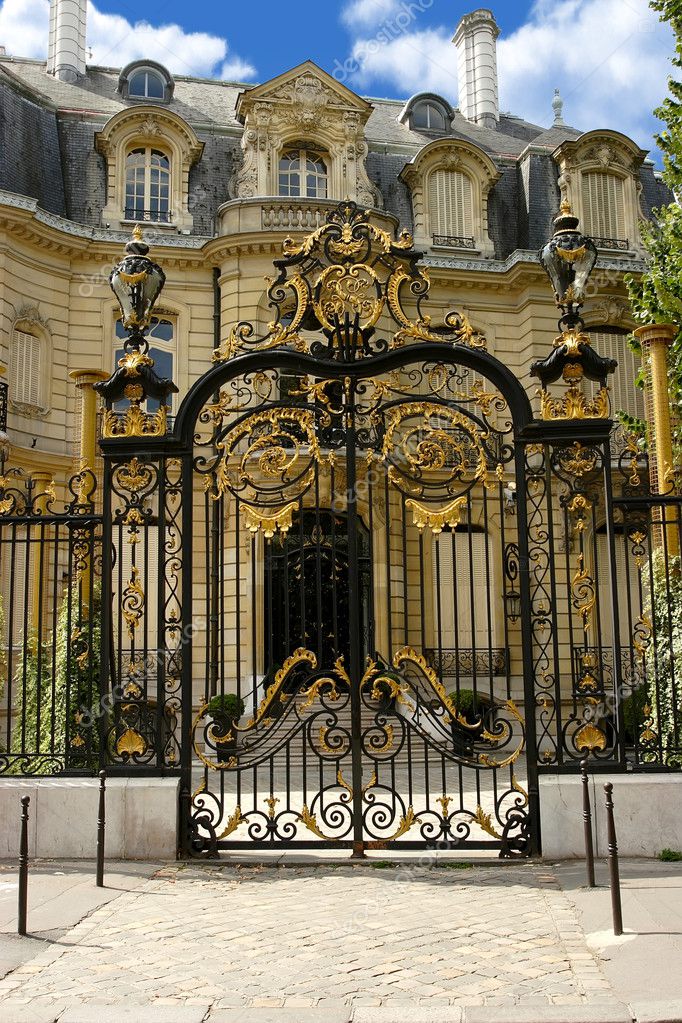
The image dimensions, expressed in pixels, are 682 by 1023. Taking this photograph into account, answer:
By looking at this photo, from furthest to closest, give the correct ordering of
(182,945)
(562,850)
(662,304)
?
(662,304), (562,850), (182,945)

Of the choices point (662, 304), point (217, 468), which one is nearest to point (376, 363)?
point (217, 468)

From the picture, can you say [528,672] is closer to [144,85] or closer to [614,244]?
[614,244]

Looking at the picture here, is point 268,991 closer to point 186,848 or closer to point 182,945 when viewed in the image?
point 182,945

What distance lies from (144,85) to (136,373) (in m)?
18.4

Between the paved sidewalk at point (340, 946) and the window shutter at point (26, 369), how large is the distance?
47.5 ft

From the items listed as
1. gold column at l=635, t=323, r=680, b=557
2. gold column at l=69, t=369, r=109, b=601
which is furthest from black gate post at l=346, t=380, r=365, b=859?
gold column at l=635, t=323, r=680, b=557

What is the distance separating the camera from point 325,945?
238 inches

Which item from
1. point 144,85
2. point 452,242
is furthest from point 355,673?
point 144,85

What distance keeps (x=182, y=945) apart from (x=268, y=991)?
95cm

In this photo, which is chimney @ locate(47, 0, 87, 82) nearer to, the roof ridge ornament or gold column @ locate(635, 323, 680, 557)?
the roof ridge ornament

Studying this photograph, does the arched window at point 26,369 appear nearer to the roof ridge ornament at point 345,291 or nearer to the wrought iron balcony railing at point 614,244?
the roof ridge ornament at point 345,291

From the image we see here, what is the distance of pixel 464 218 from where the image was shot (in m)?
24.1

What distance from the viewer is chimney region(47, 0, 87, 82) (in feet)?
84.2

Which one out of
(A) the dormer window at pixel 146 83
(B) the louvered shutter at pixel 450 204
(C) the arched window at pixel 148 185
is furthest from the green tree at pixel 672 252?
(A) the dormer window at pixel 146 83
